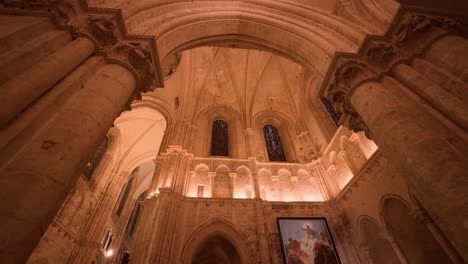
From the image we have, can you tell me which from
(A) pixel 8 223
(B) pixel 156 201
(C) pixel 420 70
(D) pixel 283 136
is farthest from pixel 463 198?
(D) pixel 283 136

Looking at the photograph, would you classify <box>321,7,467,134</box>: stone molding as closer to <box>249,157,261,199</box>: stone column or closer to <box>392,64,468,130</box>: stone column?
<box>392,64,468,130</box>: stone column

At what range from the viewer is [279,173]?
10320 mm

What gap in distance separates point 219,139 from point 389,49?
9676 millimetres

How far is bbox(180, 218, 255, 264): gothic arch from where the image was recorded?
23.2ft

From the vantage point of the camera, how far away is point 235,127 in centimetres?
1265

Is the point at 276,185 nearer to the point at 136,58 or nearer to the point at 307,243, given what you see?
the point at 307,243

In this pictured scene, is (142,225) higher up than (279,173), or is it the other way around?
(279,173)

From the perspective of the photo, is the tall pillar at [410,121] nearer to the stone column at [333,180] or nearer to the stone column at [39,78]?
the stone column at [39,78]

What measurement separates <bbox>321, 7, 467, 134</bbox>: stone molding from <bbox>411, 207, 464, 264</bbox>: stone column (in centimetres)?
331

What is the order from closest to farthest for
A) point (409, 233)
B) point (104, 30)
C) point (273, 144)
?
point (104, 30) → point (409, 233) → point (273, 144)

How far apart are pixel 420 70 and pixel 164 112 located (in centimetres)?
1085

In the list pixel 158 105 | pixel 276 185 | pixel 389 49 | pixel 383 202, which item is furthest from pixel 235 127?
pixel 389 49

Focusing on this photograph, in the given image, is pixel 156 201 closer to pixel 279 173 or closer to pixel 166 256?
pixel 166 256

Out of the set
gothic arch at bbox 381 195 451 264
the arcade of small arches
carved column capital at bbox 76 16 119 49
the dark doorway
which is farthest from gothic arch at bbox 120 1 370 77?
the dark doorway
